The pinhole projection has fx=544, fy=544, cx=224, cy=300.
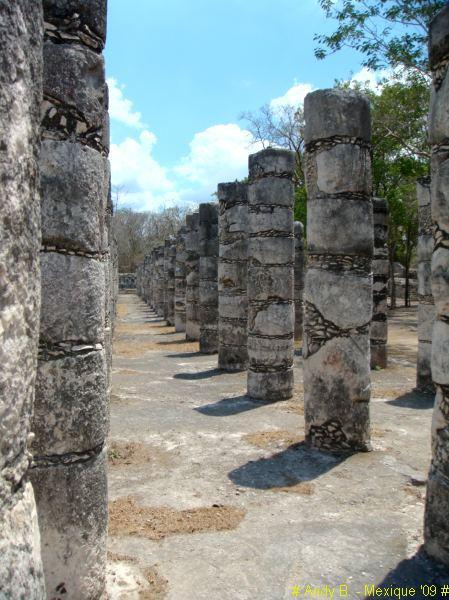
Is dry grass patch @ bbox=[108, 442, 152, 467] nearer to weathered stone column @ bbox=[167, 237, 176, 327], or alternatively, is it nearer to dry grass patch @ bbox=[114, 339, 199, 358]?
dry grass patch @ bbox=[114, 339, 199, 358]

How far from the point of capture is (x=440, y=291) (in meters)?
3.58

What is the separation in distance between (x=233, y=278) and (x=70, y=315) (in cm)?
858

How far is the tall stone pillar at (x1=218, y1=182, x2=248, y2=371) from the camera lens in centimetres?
1127

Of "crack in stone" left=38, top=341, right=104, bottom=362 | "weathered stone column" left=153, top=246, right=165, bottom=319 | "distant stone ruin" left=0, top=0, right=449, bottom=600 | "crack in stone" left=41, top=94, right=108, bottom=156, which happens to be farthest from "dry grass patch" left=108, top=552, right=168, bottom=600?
"weathered stone column" left=153, top=246, right=165, bottom=319

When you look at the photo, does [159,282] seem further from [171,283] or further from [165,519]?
[165,519]

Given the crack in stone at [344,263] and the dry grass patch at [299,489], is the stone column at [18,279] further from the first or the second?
the crack in stone at [344,263]

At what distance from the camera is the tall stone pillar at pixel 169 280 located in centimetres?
2162

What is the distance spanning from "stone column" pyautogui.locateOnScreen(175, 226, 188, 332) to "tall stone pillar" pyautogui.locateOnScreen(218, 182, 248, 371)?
7.25 metres

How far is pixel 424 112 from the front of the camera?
14.2 m

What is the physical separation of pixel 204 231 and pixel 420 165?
621 centimetres

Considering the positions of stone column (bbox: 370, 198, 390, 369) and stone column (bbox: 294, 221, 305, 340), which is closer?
stone column (bbox: 370, 198, 390, 369)

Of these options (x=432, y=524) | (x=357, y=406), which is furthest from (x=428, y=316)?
(x=432, y=524)

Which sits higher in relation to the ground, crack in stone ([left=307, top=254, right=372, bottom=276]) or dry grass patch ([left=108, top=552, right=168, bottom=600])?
crack in stone ([left=307, top=254, right=372, bottom=276])

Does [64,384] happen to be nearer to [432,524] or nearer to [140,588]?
[140,588]
